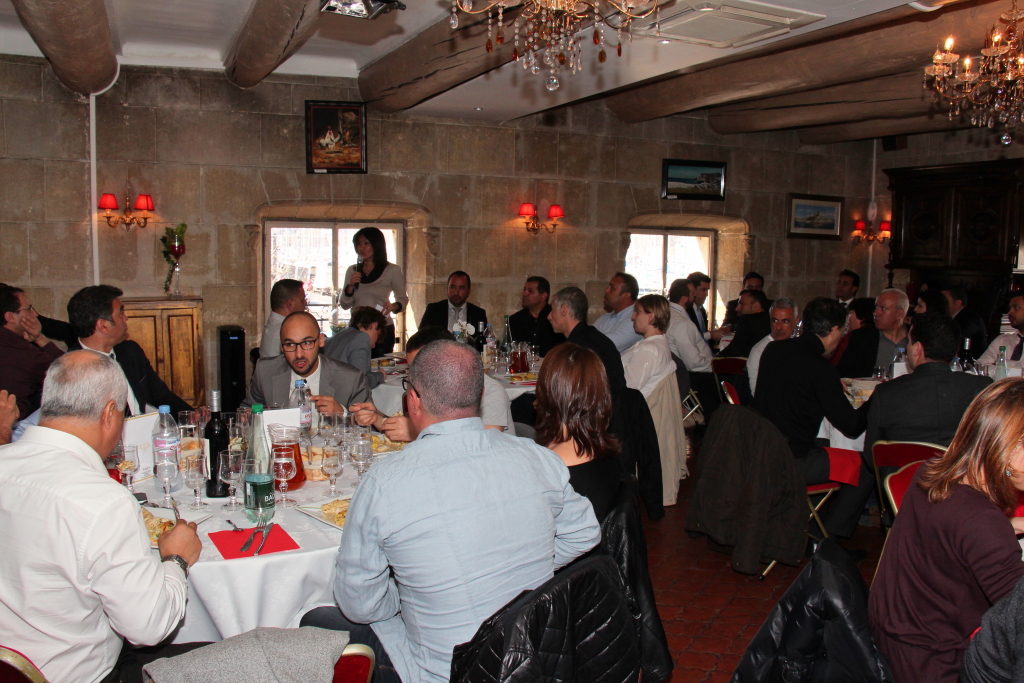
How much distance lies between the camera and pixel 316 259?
904cm

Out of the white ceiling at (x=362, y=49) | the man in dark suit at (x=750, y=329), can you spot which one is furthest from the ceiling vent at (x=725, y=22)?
the man in dark suit at (x=750, y=329)

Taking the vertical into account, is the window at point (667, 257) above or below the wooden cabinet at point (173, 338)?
above

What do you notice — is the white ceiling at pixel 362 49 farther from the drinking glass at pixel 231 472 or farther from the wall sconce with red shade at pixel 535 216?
the drinking glass at pixel 231 472

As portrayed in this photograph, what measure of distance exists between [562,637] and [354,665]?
1.43 feet

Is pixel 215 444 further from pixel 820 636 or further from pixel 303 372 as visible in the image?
pixel 820 636

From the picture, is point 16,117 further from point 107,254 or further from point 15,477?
point 15,477

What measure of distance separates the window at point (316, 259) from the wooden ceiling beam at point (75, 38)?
243cm

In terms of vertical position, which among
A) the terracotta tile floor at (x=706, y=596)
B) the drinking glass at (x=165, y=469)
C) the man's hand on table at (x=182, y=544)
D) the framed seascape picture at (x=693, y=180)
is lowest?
the terracotta tile floor at (x=706, y=596)

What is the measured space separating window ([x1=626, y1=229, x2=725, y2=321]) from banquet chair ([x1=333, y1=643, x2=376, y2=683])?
952 centimetres

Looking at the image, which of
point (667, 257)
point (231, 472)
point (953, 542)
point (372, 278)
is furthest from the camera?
point (667, 257)

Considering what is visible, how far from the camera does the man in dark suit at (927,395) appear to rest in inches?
139

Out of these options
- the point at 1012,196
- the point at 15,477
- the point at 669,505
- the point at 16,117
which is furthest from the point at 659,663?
the point at 1012,196

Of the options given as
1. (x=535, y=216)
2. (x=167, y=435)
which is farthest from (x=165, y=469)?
(x=535, y=216)

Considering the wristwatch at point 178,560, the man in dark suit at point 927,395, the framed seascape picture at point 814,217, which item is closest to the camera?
the wristwatch at point 178,560
